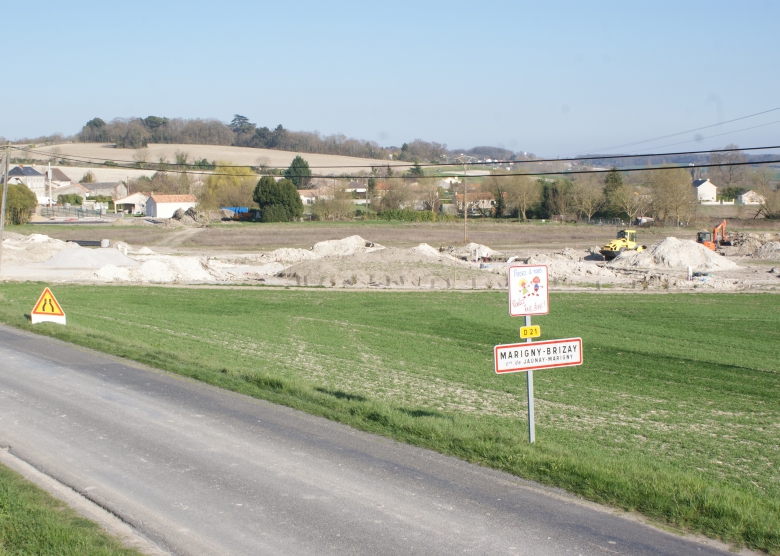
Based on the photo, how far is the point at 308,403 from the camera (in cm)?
1293

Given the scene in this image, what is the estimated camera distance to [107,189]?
534ft

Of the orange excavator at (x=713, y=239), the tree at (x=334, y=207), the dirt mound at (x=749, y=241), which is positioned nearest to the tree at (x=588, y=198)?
the dirt mound at (x=749, y=241)

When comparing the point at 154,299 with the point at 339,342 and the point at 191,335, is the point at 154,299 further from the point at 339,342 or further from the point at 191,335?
the point at 339,342

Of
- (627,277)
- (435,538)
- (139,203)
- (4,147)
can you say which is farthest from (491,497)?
(139,203)

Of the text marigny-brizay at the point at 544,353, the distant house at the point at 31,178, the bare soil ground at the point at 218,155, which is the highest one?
the bare soil ground at the point at 218,155

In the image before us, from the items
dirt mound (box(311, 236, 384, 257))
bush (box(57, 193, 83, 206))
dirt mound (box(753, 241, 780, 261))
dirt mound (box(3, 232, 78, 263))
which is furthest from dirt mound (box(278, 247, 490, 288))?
bush (box(57, 193, 83, 206))

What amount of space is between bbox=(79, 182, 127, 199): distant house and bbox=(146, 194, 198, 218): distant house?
3475 cm

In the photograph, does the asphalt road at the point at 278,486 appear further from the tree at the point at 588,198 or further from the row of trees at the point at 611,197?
the tree at the point at 588,198

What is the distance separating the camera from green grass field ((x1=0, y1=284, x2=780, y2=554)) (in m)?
9.15

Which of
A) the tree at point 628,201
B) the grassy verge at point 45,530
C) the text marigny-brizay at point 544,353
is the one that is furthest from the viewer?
the tree at point 628,201

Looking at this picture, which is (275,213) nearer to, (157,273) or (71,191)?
(157,273)

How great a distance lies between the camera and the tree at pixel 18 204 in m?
85.0

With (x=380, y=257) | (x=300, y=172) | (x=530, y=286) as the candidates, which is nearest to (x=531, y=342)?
(x=530, y=286)

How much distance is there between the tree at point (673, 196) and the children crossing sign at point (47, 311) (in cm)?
9523
